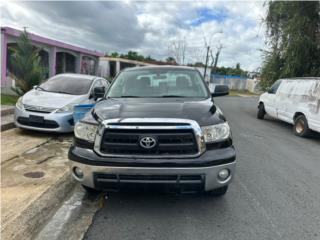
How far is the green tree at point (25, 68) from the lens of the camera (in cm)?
1114

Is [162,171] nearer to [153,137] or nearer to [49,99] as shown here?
[153,137]

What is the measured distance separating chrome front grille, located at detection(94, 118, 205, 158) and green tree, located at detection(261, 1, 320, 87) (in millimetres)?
13420

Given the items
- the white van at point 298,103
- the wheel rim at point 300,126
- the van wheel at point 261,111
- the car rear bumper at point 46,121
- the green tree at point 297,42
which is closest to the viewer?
the car rear bumper at point 46,121

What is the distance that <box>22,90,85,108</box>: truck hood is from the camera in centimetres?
726

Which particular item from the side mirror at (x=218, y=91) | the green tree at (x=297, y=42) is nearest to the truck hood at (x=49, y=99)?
the side mirror at (x=218, y=91)

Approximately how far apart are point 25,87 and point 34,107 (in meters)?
4.56

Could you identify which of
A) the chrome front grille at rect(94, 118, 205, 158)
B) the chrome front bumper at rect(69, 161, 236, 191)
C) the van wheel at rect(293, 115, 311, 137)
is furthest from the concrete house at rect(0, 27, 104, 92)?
the chrome front grille at rect(94, 118, 205, 158)

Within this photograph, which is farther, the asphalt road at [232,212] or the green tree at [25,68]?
the green tree at [25,68]

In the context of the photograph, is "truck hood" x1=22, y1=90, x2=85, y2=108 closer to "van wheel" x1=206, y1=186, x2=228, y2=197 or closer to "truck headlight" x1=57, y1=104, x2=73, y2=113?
"truck headlight" x1=57, y1=104, x2=73, y2=113

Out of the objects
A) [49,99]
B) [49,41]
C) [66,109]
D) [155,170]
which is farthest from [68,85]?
[49,41]

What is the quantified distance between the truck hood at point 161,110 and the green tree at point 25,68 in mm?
8233

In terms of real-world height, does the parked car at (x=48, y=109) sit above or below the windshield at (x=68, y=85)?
below

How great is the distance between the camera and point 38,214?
11.4ft

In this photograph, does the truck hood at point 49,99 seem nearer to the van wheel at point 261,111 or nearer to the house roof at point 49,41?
the house roof at point 49,41
